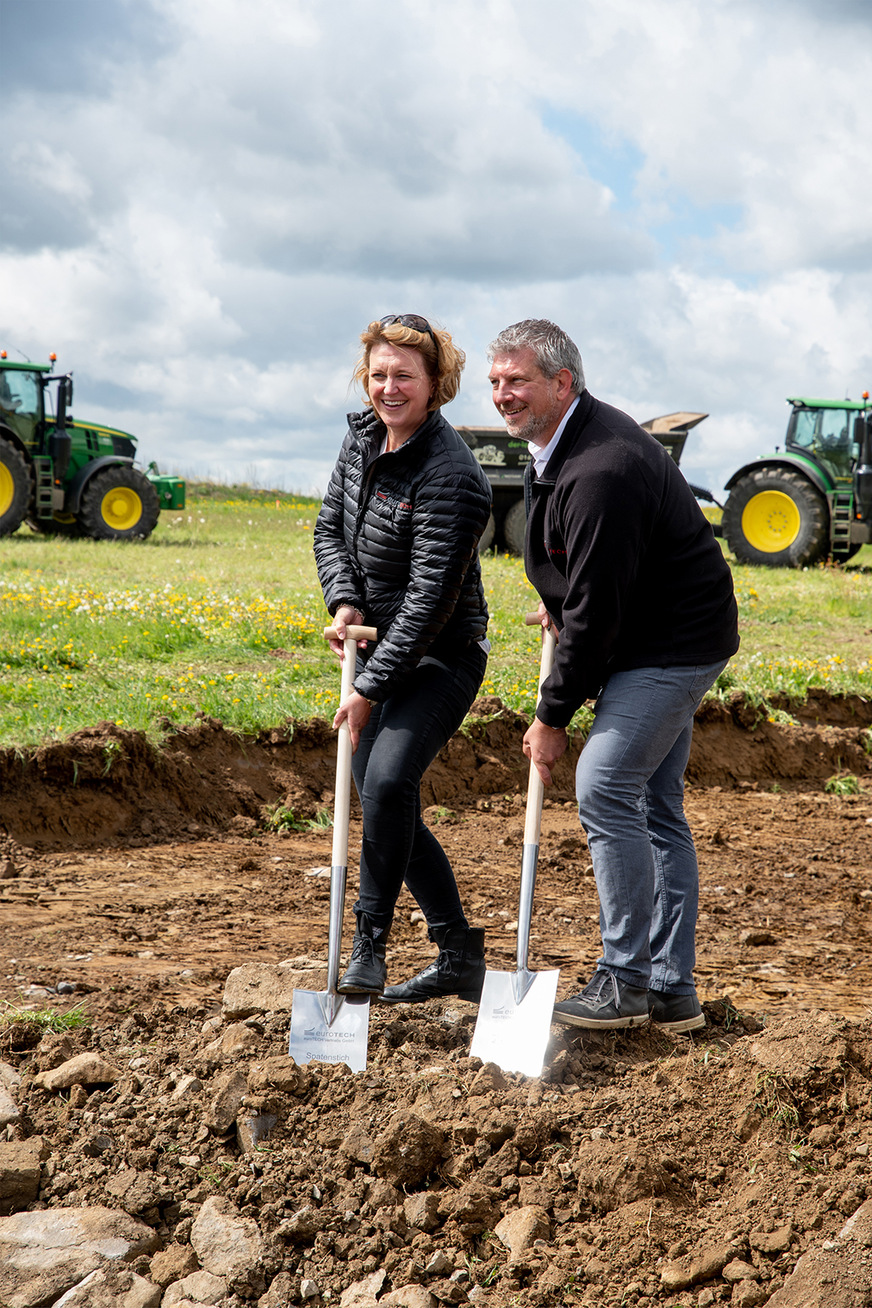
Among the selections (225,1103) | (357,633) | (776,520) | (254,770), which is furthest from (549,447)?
(776,520)

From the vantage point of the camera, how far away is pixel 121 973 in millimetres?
4082

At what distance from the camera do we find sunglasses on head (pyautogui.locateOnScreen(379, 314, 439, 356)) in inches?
129

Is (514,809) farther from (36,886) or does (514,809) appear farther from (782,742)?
(36,886)

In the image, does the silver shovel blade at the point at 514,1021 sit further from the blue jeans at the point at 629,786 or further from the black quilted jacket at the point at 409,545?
the black quilted jacket at the point at 409,545

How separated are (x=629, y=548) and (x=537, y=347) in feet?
2.05

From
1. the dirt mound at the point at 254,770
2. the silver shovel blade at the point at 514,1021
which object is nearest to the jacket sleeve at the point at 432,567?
the silver shovel blade at the point at 514,1021

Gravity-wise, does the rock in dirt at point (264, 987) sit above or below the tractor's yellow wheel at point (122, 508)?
below

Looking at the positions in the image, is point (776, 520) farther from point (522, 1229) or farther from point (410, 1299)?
point (410, 1299)

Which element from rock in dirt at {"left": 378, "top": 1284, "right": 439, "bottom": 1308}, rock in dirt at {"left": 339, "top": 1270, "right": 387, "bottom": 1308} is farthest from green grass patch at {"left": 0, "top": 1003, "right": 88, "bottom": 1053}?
rock in dirt at {"left": 378, "top": 1284, "right": 439, "bottom": 1308}

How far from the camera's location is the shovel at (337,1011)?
3203 millimetres

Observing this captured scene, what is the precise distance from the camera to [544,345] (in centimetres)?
301

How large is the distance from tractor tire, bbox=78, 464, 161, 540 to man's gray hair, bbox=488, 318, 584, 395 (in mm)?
16022

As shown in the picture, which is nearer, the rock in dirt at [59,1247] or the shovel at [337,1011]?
the rock in dirt at [59,1247]

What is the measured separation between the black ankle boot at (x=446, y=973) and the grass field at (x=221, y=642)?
3.21m
